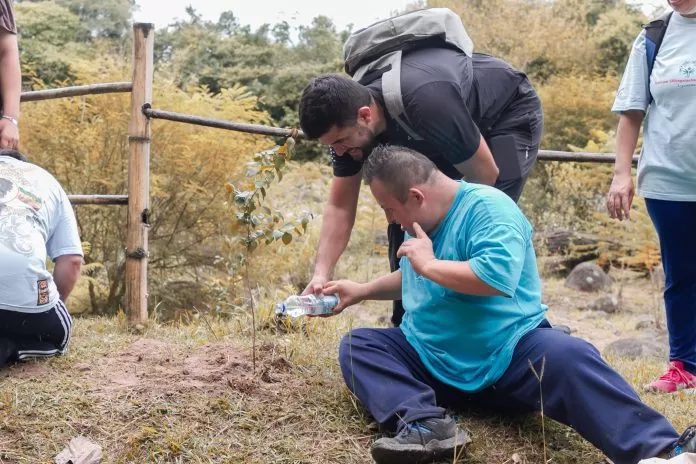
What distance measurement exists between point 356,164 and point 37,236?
128 centimetres

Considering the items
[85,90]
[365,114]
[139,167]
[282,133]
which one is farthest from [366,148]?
[85,90]

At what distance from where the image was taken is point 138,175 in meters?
4.65

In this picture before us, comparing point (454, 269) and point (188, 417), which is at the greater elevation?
point (454, 269)

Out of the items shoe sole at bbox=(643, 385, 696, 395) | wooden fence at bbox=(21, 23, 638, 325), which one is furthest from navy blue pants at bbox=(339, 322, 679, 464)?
wooden fence at bbox=(21, 23, 638, 325)

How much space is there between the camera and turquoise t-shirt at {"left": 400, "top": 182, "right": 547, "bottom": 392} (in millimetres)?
2396

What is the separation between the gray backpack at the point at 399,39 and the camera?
281 centimetres

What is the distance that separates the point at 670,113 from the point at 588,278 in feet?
21.7

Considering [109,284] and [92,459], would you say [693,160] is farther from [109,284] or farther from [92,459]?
[109,284]

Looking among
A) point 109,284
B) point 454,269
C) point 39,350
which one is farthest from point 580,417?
point 109,284

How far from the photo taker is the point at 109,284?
23.1ft

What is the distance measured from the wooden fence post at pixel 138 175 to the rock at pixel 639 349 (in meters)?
3.31

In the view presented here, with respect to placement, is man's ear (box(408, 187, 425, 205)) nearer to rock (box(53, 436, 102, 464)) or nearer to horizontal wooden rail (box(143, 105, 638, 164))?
rock (box(53, 436, 102, 464))

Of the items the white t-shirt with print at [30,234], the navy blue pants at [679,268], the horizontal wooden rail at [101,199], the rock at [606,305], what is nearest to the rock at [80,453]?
the white t-shirt with print at [30,234]

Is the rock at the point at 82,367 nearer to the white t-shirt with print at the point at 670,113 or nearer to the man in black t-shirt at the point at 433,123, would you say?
the man in black t-shirt at the point at 433,123
